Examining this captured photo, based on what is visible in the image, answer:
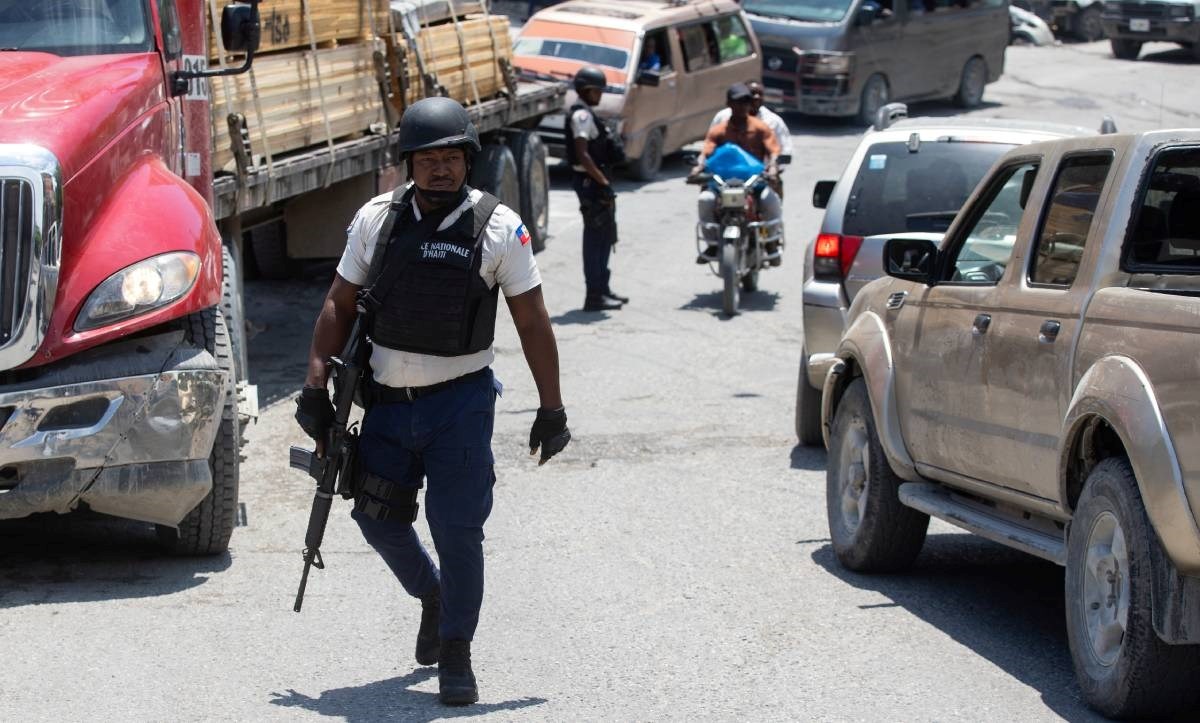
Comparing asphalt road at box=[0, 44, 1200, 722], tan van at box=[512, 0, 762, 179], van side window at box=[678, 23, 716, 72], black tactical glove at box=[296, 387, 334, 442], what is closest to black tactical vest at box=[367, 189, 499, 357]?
black tactical glove at box=[296, 387, 334, 442]

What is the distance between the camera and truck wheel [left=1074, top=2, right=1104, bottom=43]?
3984 centimetres

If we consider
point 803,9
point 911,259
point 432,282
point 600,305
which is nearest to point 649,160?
point 803,9

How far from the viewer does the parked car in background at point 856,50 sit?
82.2 feet

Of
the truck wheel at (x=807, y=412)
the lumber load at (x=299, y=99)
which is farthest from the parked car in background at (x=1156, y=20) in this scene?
the truck wheel at (x=807, y=412)

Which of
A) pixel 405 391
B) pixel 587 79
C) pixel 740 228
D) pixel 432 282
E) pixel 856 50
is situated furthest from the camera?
pixel 856 50

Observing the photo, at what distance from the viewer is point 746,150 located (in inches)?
602

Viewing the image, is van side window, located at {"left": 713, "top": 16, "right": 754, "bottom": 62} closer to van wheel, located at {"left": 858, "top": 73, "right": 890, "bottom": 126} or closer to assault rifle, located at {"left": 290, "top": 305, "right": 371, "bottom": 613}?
van wheel, located at {"left": 858, "top": 73, "right": 890, "bottom": 126}

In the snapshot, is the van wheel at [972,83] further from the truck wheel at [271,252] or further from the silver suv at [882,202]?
the silver suv at [882,202]

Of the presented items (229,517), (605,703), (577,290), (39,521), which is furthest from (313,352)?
(577,290)

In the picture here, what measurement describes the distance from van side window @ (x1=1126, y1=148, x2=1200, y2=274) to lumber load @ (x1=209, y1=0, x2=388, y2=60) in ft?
19.7

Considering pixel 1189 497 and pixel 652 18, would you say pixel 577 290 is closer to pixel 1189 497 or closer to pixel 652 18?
pixel 652 18

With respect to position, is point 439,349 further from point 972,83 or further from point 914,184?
point 972,83

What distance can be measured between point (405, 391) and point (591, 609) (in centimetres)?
149

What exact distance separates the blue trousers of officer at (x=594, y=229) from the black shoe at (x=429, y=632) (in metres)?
8.72
